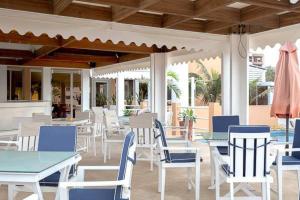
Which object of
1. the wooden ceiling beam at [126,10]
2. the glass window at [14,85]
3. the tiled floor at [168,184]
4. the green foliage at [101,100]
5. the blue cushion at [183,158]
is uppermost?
the wooden ceiling beam at [126,10]

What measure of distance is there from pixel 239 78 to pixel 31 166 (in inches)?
193

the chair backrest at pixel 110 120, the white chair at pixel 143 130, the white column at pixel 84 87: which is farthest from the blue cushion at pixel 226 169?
the white column at pixel 84 87

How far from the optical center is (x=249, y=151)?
360cm

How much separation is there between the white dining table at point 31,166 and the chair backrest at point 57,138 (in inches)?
16.6

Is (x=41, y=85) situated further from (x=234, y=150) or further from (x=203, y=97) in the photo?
(x=234, y=150)

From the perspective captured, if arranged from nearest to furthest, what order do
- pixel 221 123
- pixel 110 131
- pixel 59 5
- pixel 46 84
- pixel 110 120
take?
pixel 59 5, pixel 221 123, pixel 110 131, pixel 110 120, pixel 46 84

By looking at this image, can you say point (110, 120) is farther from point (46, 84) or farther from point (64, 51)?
point (46, 84)

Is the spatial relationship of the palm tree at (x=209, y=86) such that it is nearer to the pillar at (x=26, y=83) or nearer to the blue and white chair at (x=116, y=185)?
the pillar at (x=26, y=83)

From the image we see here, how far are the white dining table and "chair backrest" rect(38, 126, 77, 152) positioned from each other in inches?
16.6

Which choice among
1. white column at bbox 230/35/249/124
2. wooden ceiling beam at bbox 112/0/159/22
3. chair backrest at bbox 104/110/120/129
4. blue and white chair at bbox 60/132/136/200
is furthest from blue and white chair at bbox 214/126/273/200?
chair backrest at bbox 104/110/120/129

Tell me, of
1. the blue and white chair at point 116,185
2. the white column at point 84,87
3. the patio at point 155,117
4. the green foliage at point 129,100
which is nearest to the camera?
the blue and white chair at point 116,185

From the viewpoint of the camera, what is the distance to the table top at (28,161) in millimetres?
2556

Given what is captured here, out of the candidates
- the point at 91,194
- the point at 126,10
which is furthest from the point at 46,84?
the point at 91,194

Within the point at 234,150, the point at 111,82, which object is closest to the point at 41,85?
the point at 111,82
